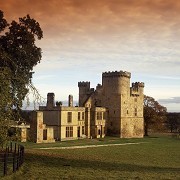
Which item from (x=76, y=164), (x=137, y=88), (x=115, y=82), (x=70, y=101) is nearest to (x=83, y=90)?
(x=115, y=82)

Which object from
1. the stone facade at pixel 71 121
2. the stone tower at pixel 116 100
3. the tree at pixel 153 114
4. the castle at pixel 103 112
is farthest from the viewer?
the tree at pixel 153 114

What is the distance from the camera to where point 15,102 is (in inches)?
595

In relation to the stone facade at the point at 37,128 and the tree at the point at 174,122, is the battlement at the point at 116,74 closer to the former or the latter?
the stone facade at the point at 37,128

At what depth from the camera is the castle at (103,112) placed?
5478 cm

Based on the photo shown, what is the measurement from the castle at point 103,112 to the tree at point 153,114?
6.71 metres

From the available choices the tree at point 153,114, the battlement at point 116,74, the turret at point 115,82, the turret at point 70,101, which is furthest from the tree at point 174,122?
the turret at point 70,101

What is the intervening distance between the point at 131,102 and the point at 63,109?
698 inches

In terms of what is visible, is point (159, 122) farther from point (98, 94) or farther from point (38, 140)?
point (38, 140)

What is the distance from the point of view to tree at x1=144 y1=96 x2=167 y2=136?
7619 cm

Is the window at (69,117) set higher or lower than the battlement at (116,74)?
lower

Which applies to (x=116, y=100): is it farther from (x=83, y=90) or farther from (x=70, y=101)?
(x=70, y=101)

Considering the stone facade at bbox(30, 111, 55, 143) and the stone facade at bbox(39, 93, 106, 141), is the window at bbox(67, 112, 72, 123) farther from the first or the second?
the stone facade at bbox(30, 111, 55, 143)

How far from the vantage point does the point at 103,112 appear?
63.4 metres

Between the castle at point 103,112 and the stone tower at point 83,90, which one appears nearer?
the castle at point 103,112
